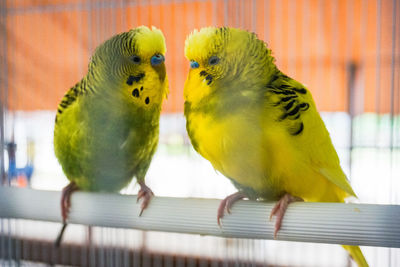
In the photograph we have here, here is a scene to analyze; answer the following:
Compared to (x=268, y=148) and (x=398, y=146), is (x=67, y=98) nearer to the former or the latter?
(x=268, y=148)

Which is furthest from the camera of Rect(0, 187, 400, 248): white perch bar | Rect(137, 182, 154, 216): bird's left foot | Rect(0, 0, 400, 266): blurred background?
Rect(0, 0, 400, 266): blurred background

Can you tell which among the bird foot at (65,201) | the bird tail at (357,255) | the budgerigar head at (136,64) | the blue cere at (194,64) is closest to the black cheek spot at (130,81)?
the budgerigar head at (136,64)

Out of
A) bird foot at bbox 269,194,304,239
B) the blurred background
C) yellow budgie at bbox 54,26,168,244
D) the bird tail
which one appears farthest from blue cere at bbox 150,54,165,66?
the bird tail

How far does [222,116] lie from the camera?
1.61ft

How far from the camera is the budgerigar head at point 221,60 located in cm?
47

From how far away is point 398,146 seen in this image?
585 mm

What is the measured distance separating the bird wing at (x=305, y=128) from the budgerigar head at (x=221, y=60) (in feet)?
0.12

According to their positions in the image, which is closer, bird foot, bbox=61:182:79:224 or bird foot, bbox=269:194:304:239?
bird foot, bbox=269:194:304:239

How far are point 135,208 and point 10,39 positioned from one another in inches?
18.6

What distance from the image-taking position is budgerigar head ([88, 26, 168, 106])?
20.1 inches

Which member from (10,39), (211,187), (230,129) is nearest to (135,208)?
(230,129)

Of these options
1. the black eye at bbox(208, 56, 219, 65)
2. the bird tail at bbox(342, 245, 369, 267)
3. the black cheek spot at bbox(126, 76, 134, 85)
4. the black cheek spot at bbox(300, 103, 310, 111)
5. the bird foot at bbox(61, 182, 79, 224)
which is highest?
the black eye at bbox(208, 56, 219, 65)

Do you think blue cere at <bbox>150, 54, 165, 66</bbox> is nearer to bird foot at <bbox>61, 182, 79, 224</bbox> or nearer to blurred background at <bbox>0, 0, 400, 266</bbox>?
blurred background at <bbox>0, 0, 400, 266</bbox>

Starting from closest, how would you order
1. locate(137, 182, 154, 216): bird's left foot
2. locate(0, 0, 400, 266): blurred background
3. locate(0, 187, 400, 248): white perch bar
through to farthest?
locate(0, 187, 400, 248): white perch bar, locate(137, 182, 154, 216): bird's left foot, locate(0, 0, 400, 266): blurred background
